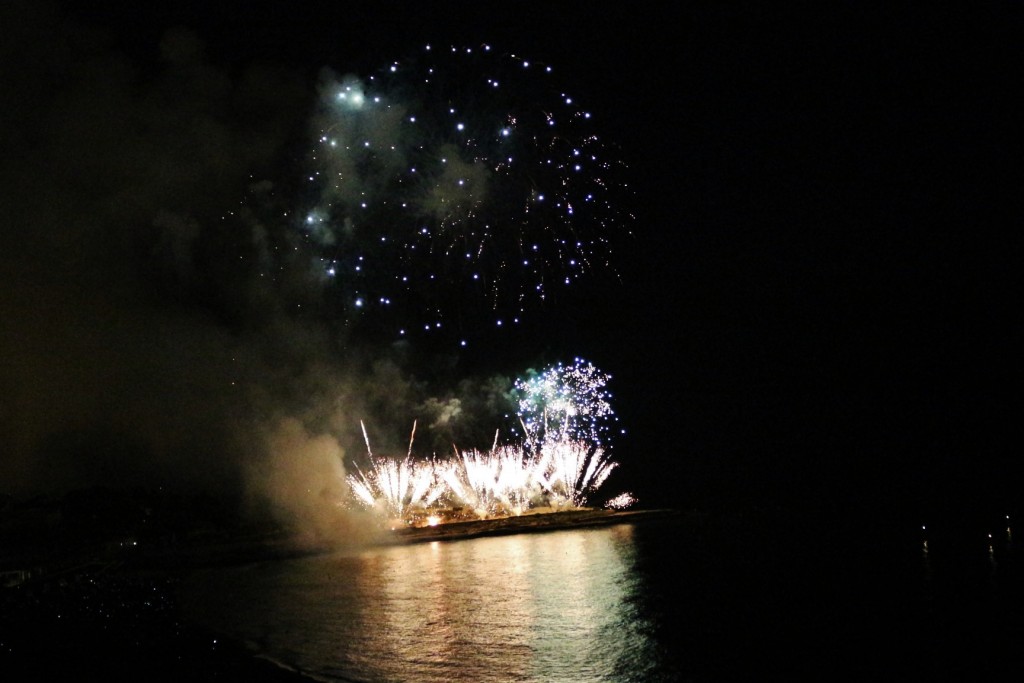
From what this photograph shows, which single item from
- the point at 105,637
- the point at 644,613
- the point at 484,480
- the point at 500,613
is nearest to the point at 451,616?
the point at 500,613

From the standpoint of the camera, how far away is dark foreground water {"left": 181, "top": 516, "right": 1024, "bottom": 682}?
358 inches

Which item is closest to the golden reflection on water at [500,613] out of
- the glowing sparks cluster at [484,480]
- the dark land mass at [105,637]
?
the dark land mass at [105,637]

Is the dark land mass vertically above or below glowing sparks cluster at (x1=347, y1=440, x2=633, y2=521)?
below

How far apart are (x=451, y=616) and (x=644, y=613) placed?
3143 millimetres

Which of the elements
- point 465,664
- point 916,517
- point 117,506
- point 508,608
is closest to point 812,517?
point 916,517

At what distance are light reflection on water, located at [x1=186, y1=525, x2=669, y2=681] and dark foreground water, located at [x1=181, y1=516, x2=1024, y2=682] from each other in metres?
0.04

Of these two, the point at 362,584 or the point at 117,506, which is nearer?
the point at 362,584

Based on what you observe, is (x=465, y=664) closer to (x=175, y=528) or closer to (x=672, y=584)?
(x=672, y=584)

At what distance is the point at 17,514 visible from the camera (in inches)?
1439

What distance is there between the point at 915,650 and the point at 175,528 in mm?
39082

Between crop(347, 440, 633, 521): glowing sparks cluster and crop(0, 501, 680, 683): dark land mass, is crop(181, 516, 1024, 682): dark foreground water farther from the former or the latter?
crop(347, 440, 633, 521): glowing sparks cluster

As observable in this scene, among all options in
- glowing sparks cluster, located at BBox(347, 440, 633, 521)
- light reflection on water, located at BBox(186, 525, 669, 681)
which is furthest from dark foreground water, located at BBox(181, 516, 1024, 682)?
glowing sparks cluster, located at BBox(347, 440, 633, 521)

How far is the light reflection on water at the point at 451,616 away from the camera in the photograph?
30.3 feet

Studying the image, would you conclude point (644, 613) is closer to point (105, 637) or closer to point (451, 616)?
point (451, 616)
